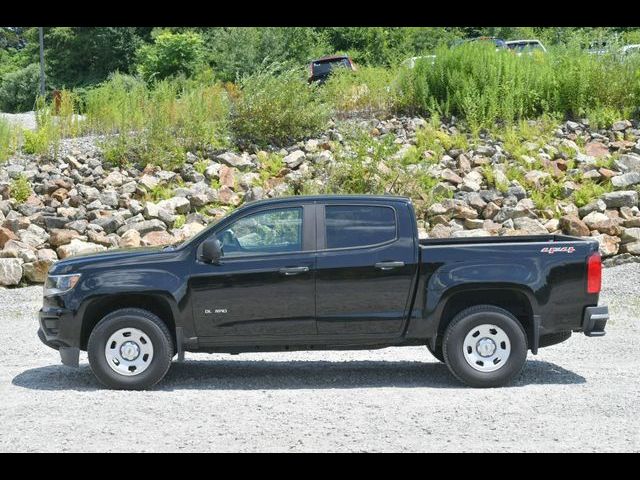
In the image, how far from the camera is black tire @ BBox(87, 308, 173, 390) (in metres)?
8.81

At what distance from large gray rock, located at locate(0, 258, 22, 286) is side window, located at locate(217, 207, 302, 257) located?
667 cm

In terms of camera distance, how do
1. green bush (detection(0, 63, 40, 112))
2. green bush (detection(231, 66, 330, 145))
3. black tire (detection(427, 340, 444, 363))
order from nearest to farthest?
1. black tire (detection(427, 340, 444, 363))
2. green bush (detection(231, 66, 330, 145))
3. green bush (detection(0, 63, 40, 112))

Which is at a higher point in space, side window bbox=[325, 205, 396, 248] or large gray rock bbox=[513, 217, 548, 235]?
side window bbox=[325, 205, 396, 248]

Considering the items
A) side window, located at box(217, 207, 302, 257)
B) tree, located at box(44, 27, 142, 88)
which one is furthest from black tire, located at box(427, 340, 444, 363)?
tree, located at box(44, 27, 142, 88)

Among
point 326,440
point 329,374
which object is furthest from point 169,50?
point 326,440

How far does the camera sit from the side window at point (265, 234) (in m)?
9.11

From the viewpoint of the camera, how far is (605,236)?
1587cm

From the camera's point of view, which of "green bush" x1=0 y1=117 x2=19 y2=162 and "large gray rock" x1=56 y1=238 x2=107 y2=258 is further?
"green bush" x1=0 y1=117 x2=19 y2=162

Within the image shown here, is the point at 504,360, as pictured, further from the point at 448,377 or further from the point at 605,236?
the point at 605,236

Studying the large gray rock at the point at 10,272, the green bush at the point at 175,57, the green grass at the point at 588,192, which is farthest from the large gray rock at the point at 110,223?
the green bush at the point at 175,57

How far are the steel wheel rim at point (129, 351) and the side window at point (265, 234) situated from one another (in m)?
1.07

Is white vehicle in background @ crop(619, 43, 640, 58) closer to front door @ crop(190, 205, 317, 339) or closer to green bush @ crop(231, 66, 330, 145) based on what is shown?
green bush @ crop(231, 66, 330, 145)
